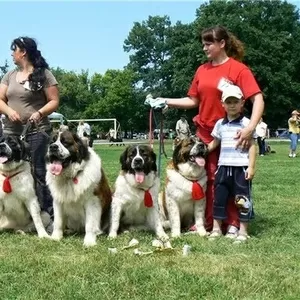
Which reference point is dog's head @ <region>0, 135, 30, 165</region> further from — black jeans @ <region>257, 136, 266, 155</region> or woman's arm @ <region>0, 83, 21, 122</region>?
black jeans @ <region>257, 136, 266, 155</region>

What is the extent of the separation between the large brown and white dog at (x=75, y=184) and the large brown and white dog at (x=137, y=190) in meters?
0.20

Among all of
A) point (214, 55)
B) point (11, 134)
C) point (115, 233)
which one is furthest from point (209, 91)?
point (11, 134)

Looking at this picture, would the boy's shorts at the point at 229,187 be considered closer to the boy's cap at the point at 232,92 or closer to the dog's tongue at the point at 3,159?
the boy's cap at the point at 232,92

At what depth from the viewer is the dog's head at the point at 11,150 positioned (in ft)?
19.5

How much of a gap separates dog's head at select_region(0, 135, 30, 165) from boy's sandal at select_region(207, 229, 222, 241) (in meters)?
2.33

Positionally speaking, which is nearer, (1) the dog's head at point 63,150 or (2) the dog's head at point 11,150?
(1) the dog's head at point 63,150

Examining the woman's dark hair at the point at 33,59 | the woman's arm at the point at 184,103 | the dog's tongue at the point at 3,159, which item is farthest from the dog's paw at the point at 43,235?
the woman's arm at the point at 184,103

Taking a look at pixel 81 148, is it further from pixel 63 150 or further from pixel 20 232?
pixel 20 232

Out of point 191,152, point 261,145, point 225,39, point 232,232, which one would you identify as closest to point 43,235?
point 191,152

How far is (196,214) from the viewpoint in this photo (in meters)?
6.45

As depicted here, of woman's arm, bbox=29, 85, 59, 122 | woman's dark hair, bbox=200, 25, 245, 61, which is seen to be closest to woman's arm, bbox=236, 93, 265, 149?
woman's dark hair, bbox=200, 25, 245, 61

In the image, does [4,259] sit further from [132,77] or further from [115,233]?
[132,77]

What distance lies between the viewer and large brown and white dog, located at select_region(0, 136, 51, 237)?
5992mm

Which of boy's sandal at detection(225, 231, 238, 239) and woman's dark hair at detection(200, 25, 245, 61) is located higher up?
woman's dark hair at detection(200, 25, 245, 61)
